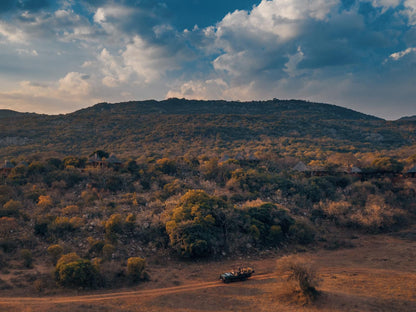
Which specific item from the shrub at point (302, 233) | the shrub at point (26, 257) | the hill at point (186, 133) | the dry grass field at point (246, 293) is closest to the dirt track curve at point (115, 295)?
the dry grass field at point (246, 293)

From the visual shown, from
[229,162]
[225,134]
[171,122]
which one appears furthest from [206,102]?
[229,162]

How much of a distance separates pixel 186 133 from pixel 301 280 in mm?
55941

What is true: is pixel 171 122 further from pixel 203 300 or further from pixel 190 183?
pixel 203 300

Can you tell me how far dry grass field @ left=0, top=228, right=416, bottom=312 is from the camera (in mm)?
12469

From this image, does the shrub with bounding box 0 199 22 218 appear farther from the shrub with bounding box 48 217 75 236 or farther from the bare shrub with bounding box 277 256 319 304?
the bare shrub with bounding box 277 256 319 304

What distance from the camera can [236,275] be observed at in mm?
15109

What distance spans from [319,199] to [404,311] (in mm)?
17455

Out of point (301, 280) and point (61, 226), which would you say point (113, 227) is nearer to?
point (61, 226)

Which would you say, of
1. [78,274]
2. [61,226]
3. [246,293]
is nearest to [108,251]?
[78,274]

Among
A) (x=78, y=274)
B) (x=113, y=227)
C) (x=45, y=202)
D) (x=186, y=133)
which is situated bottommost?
(x=78, y=274)

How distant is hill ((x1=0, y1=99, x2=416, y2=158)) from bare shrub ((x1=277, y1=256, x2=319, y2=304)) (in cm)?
4082

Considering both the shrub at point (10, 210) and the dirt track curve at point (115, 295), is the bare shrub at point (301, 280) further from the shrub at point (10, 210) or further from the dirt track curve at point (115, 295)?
the shrub at point (10, 210)

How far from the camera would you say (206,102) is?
109 m

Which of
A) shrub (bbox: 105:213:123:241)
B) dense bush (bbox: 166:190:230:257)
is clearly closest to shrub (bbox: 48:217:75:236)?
shrub (bbox: 105:213:123:241)
